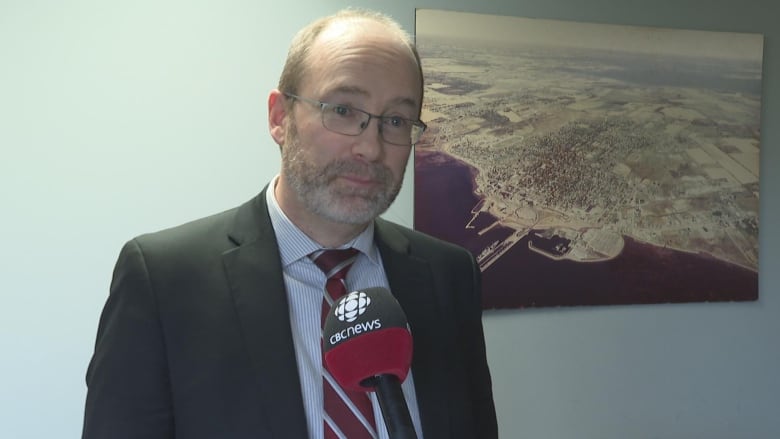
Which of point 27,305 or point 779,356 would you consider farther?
point 779,356

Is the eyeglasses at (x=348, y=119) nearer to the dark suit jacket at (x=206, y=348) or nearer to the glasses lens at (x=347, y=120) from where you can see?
the glasses lens at (x=347, y=120)

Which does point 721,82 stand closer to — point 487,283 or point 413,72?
point 487,283

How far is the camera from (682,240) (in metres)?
2.12

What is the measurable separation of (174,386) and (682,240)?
1950 mm

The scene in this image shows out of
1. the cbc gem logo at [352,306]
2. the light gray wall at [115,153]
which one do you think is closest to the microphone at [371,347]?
the cbc gem logo at [352,306]

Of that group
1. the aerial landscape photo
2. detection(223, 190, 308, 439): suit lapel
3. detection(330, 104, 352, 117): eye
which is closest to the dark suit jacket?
detection(223, 190, 308, 439): suit lapel

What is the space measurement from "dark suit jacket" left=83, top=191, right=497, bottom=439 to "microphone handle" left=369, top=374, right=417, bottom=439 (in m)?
0.28

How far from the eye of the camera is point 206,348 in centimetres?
89

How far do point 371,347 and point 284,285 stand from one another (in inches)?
13.0

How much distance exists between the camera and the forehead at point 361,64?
3.03 feet

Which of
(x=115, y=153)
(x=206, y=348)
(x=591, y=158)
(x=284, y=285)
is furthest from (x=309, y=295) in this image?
(x=591, y=158)

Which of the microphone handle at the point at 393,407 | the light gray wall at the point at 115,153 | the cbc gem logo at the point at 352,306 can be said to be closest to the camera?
the microphone handle at the point at 393,407

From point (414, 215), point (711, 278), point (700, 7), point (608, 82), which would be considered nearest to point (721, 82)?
point (700, 7)

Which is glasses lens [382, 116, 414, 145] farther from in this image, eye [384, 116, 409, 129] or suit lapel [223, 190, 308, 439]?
suit lapel [223, 190, 308, 439]
